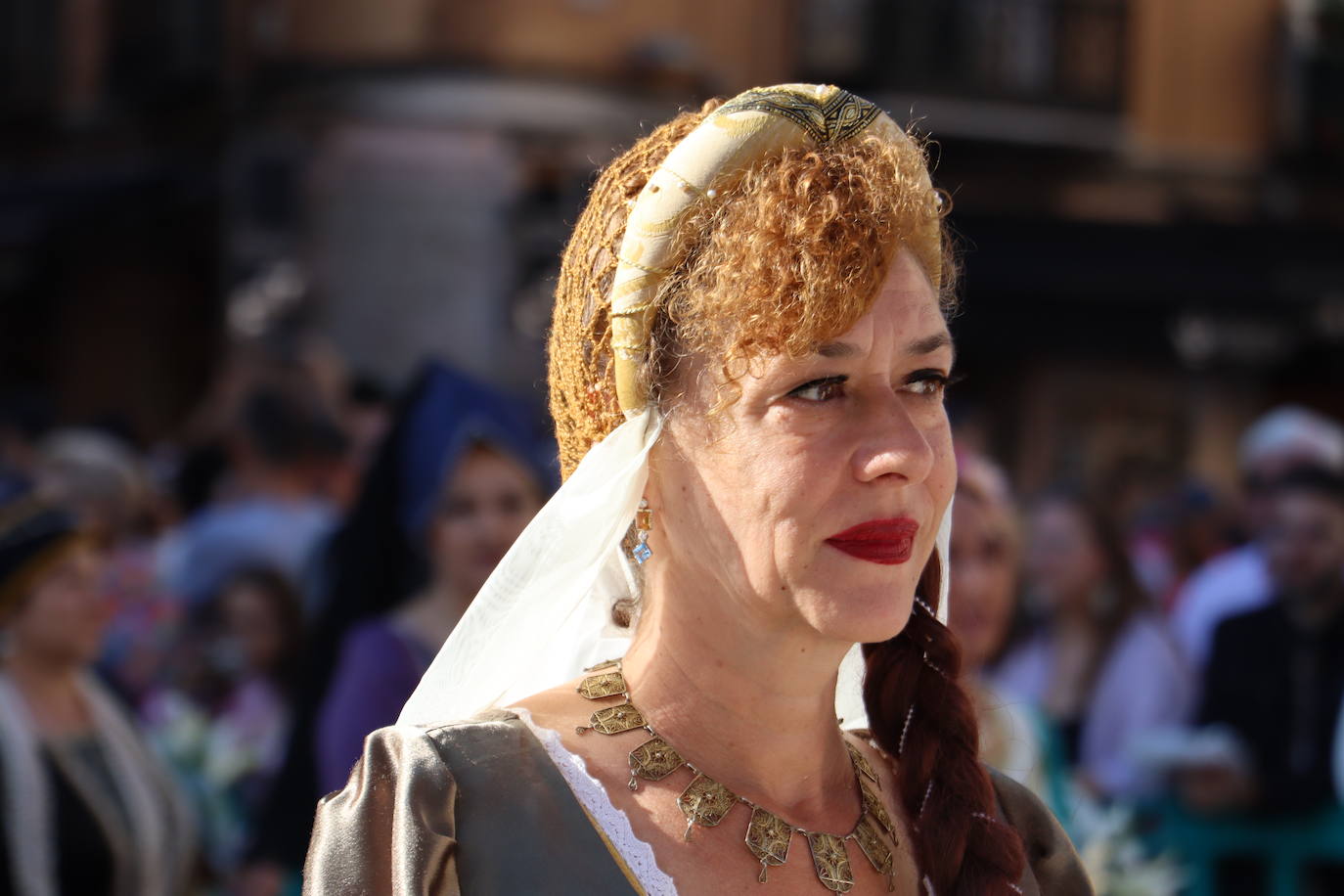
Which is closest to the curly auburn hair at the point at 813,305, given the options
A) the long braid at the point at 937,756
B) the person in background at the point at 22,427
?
the long braid at the point at 937,756

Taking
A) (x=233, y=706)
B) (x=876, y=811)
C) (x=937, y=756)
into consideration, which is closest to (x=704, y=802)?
(x=876, y=811)

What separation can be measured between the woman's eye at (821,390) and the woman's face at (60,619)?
9.82 feet

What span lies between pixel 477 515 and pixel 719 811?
2043 millimetres

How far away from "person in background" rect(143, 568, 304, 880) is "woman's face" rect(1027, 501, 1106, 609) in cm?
215

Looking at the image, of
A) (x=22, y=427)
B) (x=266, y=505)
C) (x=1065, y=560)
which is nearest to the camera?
(x=1065, y=560)

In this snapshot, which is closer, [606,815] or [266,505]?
[606,815]

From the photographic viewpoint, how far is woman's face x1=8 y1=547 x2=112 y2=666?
419 cm

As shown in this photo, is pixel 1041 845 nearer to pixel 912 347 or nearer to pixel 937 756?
pixel 937 756

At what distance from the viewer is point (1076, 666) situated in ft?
16.3

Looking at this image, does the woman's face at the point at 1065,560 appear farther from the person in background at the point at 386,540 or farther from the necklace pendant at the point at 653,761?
the necklace pendant at the point at 653,761

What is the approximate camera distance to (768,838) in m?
1.74

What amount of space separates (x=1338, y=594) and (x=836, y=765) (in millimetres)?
3269

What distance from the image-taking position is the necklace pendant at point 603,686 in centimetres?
181

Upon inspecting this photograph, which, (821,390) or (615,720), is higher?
(821,390)
